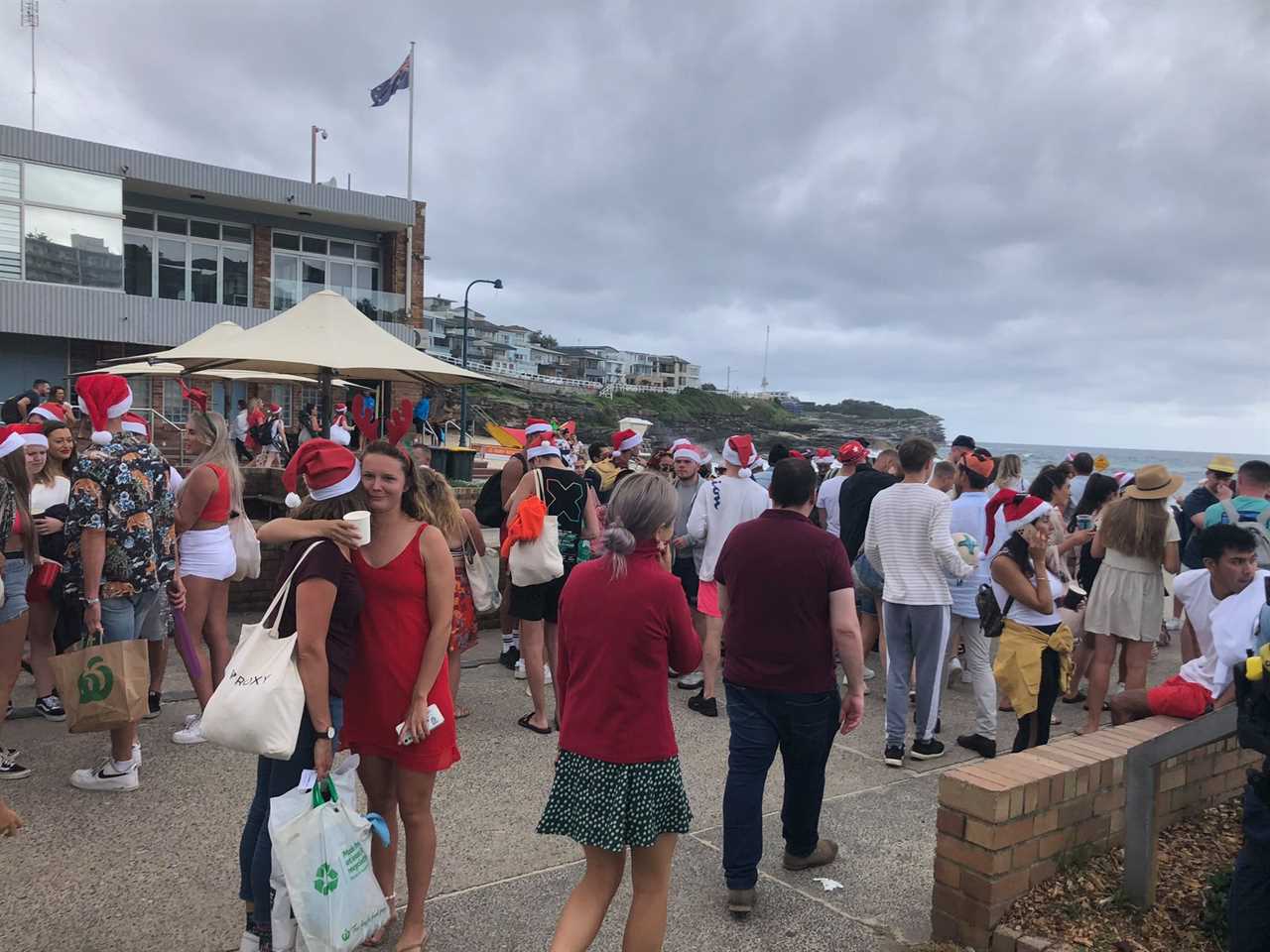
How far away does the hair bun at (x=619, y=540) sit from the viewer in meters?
2.83

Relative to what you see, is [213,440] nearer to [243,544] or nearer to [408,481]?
[243,544]

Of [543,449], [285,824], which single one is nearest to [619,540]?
[285,824]

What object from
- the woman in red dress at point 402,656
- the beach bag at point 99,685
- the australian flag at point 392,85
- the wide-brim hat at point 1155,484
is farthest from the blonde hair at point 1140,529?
the australian flag at point 392,85

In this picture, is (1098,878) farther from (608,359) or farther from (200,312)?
(608,359)

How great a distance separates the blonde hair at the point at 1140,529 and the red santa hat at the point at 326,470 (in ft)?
15.8

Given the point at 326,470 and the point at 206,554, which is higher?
the point at 326,470

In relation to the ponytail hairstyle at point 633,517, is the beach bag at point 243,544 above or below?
below

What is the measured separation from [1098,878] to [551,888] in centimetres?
216

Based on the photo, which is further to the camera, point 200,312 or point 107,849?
point 200,312

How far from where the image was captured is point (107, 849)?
3785mm

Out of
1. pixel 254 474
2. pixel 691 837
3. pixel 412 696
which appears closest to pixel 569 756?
pixel 412 696

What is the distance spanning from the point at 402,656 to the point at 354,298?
1041 inches

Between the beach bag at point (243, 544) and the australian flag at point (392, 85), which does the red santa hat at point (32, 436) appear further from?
the australian flag at point (392, 85)

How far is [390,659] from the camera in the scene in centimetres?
299
